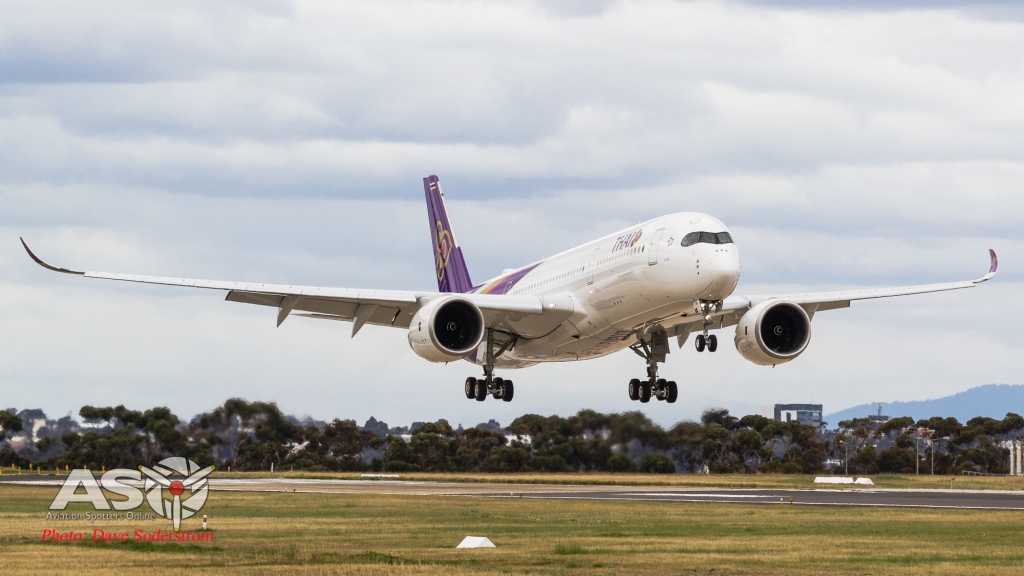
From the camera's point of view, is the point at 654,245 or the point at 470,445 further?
the point at 470,445

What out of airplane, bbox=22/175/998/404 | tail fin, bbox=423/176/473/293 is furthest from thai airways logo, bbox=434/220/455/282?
airplane, bbox=22/175/998/404

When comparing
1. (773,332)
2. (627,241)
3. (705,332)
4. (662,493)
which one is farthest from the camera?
(662,493)

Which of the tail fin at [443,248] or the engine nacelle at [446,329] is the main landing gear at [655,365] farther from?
the tail fin at [443,248]

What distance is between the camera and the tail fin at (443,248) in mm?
67719

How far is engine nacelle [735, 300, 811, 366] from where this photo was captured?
48.3 metres

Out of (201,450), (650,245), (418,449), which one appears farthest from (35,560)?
(418,449)

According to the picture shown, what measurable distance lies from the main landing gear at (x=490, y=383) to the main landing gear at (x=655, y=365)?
17.7 ft

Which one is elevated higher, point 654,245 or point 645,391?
point 654,245

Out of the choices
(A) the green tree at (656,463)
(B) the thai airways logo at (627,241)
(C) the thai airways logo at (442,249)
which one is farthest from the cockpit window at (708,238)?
(C) the thai airways logo at (442,249)

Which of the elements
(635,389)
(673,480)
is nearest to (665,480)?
(673,480)

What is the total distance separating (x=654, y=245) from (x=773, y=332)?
304 inches

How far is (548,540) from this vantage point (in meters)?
39.5
